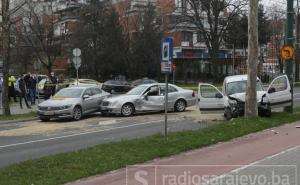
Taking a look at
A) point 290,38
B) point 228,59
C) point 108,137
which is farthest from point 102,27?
point 108,137

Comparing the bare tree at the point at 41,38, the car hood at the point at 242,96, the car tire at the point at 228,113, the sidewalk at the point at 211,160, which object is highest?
the bare tree at the point at 41,38

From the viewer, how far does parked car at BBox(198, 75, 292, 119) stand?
21547mm

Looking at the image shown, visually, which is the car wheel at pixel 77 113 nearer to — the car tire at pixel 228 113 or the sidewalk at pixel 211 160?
the car tire at pixel 228 113

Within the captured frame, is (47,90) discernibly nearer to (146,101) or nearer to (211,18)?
(146,101)

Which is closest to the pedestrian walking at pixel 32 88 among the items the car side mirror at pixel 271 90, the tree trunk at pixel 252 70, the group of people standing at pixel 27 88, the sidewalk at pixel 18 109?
the group of people standing at pixel 27 88

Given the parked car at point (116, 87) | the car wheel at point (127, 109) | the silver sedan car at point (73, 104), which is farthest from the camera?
the parked car at point (116, 87)

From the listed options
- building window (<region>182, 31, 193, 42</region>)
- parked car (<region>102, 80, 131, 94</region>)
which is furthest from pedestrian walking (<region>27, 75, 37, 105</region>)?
building window (<region>182, 31, 193, 42</region>)

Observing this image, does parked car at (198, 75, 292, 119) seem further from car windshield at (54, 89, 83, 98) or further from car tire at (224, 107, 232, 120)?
car windshield at (54, 89, 83, 98)

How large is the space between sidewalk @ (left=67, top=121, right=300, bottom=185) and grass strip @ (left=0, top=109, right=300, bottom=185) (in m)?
0.27

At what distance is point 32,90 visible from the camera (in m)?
34.0

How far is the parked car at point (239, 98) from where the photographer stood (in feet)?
70.7

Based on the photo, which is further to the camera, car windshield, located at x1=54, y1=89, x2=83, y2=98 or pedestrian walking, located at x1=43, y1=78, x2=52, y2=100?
pedestrian walking, located at x1=43, y1=78, x2=52, y2=100

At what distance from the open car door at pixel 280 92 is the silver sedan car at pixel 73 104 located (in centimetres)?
796

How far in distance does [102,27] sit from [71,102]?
133ft
